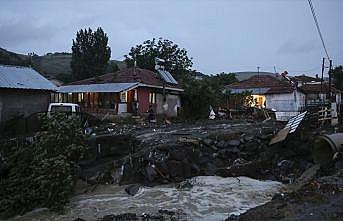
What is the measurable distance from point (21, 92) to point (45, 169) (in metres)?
10.0

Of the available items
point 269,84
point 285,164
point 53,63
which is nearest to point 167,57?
point 269,84

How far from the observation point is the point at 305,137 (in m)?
17.8

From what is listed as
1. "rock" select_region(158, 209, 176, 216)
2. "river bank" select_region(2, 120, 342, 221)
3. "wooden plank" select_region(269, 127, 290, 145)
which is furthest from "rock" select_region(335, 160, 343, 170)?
"rock" select_region(158, 209, 176, 216)

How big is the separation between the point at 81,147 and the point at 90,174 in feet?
5.72

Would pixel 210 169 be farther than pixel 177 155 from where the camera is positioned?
Yes

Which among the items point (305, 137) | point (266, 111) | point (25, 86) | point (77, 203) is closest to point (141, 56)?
point (266, 111)

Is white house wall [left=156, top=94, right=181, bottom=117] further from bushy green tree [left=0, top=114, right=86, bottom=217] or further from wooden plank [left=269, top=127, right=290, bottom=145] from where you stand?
bushy green tree [left=0, top=114, right=86, bottom=217]

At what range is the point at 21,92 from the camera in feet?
67.4

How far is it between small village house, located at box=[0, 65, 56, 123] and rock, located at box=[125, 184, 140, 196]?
9.76m

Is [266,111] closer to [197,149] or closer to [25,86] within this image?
[197,149]

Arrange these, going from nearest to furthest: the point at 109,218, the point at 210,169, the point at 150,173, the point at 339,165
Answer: the point at 109,218 → the point at 339,165 → the point at 150,173 → the point at 210,169

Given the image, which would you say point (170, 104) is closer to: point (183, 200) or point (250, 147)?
point (250, 147)

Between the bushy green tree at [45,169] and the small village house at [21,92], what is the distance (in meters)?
6.38

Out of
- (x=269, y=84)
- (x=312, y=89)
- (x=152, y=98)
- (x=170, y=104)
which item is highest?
→ (x=269, y=84)
